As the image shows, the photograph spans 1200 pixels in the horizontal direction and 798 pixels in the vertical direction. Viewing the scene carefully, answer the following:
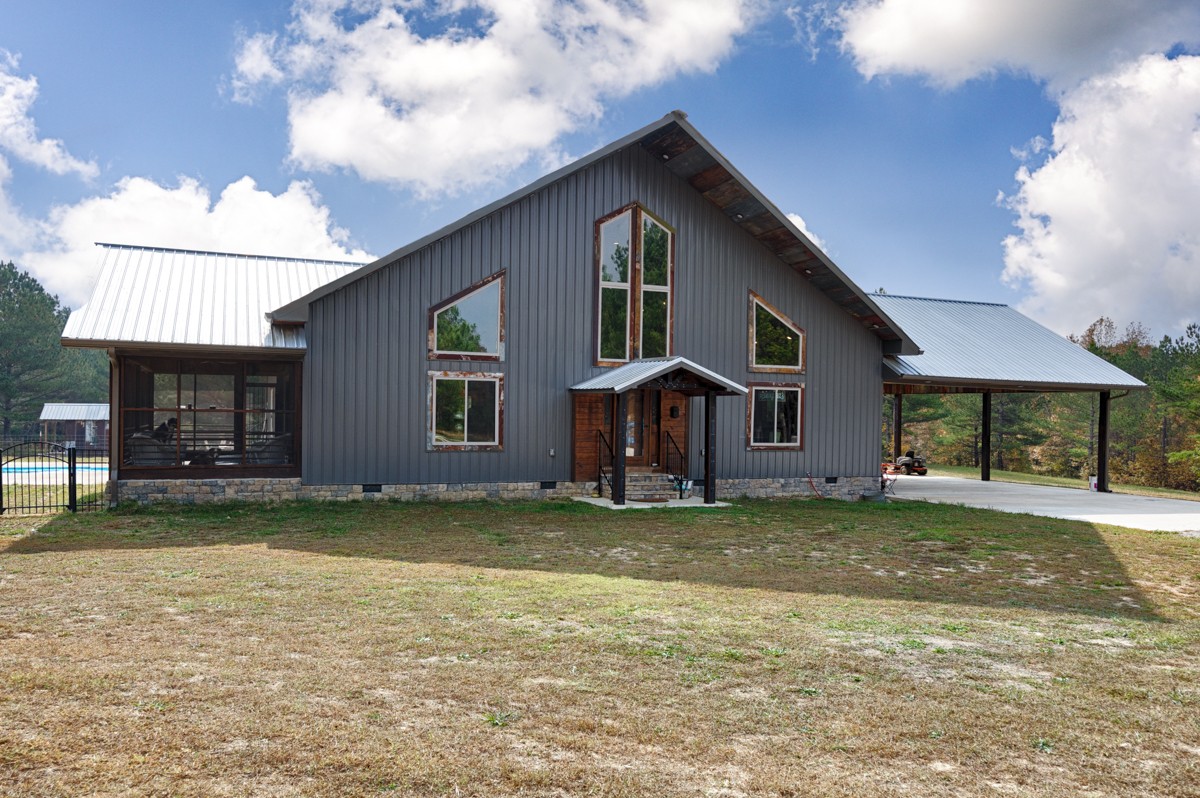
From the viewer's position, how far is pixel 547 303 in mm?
17000

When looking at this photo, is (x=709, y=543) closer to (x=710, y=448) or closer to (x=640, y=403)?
(x=710, y=448)

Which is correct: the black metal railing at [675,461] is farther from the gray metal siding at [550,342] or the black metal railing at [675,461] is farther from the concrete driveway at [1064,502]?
the concrete driveway at [1064,502]

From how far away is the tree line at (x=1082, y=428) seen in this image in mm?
38688

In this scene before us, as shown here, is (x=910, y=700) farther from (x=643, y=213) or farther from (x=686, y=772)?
(x=643, y=213)

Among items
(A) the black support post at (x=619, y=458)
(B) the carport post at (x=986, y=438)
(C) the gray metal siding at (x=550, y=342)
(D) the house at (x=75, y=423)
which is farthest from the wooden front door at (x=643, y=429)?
(D) the house at (x=75, y=423)

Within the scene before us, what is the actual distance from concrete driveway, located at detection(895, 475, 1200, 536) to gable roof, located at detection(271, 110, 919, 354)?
13.3 ft

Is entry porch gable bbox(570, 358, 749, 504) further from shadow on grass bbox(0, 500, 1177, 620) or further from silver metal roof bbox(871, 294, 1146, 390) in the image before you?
silver metal roof bbox(871, 294, 1146, 390)

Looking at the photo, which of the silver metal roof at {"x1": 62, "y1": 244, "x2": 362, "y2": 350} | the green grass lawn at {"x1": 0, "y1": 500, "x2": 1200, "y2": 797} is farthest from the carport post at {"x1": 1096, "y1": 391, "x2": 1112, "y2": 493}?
the silver metal roof at {"x1": 62, "y1": 244, "x2": 362, "y2": 350}

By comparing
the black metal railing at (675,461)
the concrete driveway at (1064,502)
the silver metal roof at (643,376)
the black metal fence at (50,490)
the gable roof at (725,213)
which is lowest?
the concrete driveway at (1064,502)

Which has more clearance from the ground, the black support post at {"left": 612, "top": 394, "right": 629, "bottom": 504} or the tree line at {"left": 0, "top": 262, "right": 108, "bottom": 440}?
the tree line at {"left": 0, "top": 262, "right": 108, "bottom": 440}

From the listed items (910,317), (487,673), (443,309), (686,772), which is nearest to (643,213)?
(443,309)

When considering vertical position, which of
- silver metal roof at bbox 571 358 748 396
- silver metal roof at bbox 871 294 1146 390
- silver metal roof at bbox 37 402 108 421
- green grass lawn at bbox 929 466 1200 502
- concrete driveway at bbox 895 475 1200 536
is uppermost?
silver metal roof at bbox 871 294 1146 390

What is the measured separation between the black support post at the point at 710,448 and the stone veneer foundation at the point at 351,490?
1.21 metres

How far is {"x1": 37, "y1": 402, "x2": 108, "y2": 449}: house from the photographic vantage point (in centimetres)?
4041
